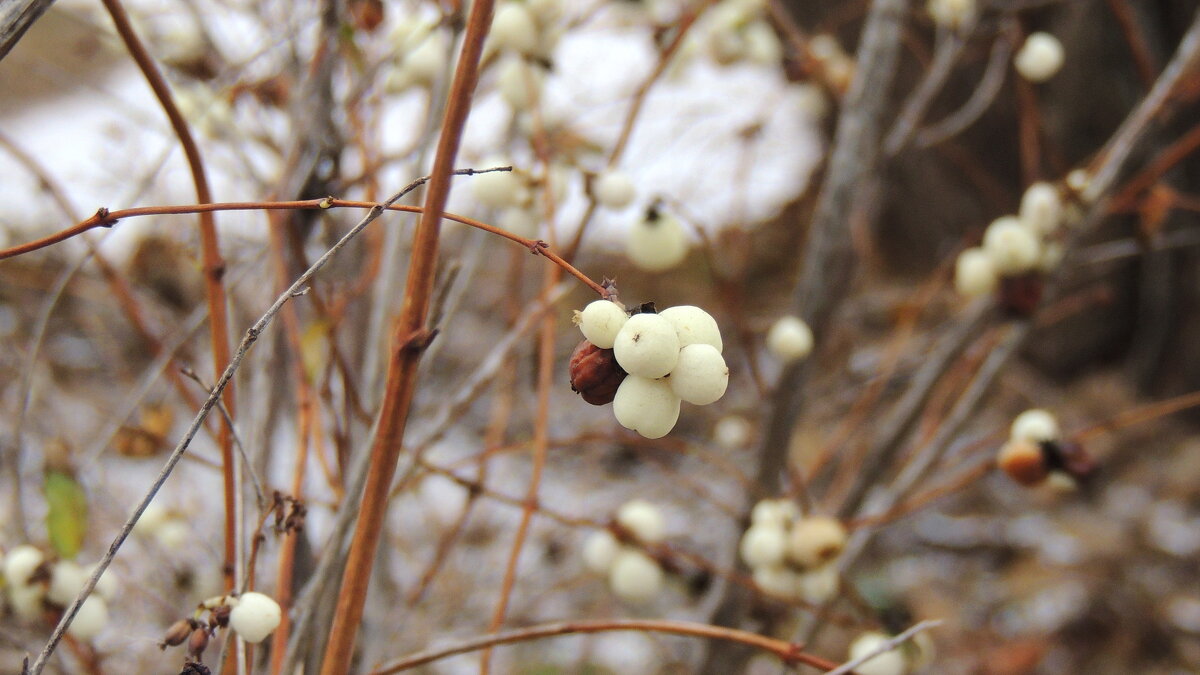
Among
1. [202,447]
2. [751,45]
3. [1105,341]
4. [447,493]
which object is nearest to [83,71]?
[202,447]

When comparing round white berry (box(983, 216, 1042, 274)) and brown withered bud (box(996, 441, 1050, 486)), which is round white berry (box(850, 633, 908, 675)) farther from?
round white berry (box(983, 216, 1042, 274))

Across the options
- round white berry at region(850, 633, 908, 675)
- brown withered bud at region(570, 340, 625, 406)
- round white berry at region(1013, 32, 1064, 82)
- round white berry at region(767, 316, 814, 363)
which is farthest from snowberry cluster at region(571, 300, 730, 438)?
round white berry at region(1013, 32, 1064, 82)

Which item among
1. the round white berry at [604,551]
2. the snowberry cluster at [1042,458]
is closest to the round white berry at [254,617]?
the round white berry at [604,551]

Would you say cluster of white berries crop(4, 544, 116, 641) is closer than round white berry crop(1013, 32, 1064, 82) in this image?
Yes

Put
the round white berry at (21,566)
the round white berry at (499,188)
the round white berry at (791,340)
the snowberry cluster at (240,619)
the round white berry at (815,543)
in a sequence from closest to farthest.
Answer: the snowberry cluster at (240,619) < the round white berry at (21,566) < the round white berry at (499,188) < the round white berry at (815,543) < the round white berry at (791,340)

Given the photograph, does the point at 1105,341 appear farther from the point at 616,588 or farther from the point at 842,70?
the point at 616,588

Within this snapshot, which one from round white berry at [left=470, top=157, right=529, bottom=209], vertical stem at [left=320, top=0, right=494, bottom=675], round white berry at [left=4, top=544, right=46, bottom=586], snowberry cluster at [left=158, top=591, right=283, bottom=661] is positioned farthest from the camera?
round white berry at [left=470, top=157, right=529, bottom=209]

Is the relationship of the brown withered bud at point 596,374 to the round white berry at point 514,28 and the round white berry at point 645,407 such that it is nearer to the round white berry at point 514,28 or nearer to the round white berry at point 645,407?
the round white berry at point 645,407

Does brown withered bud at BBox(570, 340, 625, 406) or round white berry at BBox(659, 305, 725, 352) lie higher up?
round white berry at BBox(659, 305, 725, 352)

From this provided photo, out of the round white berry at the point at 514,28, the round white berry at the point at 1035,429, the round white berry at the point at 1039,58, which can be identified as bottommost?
the round white berry at the point at 1035,429
